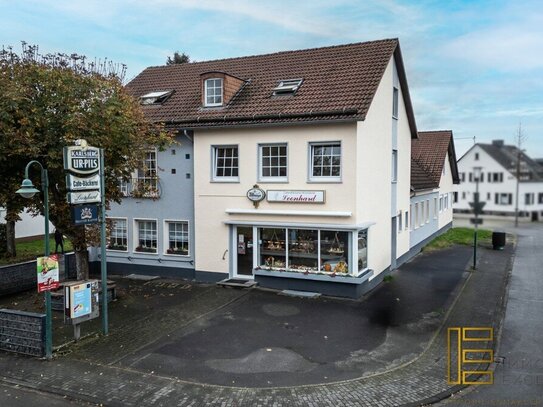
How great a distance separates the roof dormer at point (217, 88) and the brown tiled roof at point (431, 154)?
45.5ft

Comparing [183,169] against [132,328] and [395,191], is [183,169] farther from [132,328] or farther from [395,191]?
[395,191]

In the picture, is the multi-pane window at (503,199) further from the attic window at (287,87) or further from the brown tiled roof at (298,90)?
the attic window at (287,87)

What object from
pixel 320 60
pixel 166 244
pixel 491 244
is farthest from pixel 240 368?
pixel 491 244

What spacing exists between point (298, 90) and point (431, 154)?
54.5 feet

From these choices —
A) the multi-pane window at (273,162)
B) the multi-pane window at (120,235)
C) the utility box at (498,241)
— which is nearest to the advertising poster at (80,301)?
the multi-pane window at (273,162)

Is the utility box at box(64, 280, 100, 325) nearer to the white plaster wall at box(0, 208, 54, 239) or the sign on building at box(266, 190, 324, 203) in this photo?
the sign on building at box(266, 190, 324, 203)

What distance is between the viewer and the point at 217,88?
1902 cm

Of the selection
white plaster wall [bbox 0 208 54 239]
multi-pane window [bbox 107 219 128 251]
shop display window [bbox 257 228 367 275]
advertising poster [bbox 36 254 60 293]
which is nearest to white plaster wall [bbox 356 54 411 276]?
shop display window [bbox 257 228 367 275]

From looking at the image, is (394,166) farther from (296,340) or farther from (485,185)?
(485,185)

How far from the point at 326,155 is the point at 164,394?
985cm

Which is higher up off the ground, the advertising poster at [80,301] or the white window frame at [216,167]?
the white window frame at [216,167]

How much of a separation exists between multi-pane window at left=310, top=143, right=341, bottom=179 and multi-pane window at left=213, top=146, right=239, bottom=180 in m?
2.96

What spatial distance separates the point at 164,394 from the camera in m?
9.12

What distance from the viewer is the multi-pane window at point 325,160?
53.9 feet
